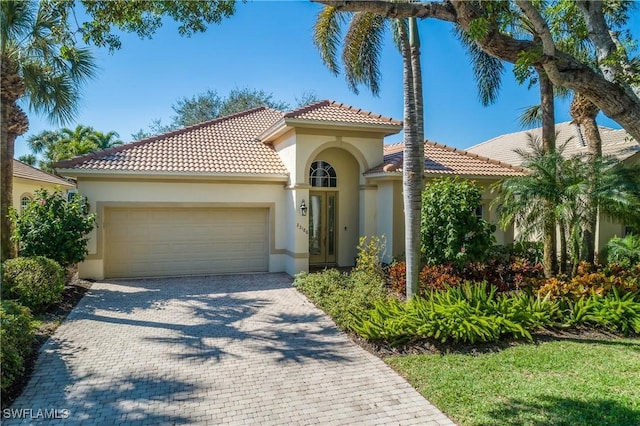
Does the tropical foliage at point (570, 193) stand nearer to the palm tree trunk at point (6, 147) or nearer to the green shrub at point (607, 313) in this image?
the green shrub at point (607, 313)

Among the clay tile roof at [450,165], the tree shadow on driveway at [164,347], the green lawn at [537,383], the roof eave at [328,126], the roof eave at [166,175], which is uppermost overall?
the roof eave at [328,126]

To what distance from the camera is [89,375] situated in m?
6.02

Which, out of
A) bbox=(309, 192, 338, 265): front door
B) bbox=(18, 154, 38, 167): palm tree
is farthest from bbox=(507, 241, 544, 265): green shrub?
bbox=(18, 154, 38, 167): palm tree

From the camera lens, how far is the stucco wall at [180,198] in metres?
12.7

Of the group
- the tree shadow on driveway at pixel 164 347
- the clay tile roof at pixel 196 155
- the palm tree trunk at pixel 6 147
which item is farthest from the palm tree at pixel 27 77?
the tree shadow on driveway at pixel 164 347

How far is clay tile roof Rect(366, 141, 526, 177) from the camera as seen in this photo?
45.0ft

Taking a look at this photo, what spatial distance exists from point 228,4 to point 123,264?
31.3ft

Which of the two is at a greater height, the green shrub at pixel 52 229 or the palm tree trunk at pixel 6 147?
the palm tree trunk at pixel 6 147

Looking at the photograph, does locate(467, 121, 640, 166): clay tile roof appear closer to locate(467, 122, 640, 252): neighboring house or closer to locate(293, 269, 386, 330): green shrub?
locate(467, 122, 640, 252): neighboring house

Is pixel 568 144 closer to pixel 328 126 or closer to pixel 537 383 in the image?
pixel 328 126

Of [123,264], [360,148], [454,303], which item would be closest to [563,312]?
[454,303]

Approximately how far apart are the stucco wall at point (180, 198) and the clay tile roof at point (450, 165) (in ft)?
12.9

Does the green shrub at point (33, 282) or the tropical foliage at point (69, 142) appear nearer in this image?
the green shrub at point (33, 282)

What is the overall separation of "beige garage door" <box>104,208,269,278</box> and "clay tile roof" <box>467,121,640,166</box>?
32.9 ft
